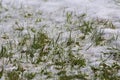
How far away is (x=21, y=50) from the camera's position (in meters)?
3.93

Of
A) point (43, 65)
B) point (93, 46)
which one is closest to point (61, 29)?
point (93, 46)

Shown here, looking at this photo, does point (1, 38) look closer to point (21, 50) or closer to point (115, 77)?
point (21, 50)

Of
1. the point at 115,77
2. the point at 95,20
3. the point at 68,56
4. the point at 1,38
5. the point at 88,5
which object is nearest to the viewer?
the point at 115,77

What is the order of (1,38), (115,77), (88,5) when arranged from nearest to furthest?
(115,77) < (1,38) < (88,5)

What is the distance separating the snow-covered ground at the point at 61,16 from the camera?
4.04 metres

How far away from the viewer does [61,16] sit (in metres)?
4.67

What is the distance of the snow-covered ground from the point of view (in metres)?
4.04

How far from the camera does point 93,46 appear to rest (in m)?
4.06

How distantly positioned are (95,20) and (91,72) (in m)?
1.14

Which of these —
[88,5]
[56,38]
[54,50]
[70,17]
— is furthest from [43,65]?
[88,5]

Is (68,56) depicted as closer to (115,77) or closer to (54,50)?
(54,50)

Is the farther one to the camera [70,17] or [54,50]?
[70,17]

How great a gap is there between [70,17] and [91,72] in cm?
123

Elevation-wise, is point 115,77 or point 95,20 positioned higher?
point 95,20
